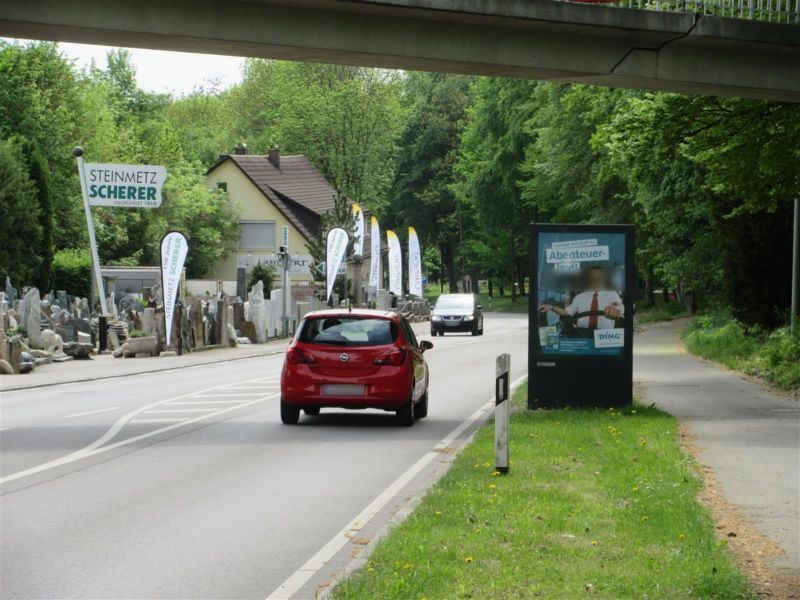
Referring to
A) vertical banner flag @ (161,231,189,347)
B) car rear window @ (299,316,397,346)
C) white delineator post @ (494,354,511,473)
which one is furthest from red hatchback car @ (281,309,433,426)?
vertical banner flag @ (161,231,189,347)

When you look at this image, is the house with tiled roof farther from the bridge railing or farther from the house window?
the bridge railing

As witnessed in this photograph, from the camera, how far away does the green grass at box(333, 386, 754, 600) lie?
7.27 meters

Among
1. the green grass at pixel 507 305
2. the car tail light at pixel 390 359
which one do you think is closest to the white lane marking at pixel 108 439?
the car tail light at pixel 390 359

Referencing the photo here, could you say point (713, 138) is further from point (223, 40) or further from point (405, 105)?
point (405, 105)

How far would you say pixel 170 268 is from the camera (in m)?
38.7

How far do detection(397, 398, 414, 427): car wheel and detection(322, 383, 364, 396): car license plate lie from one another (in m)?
0.66

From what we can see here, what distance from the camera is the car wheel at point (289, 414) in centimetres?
1823

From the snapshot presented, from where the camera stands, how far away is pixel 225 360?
3775 cm

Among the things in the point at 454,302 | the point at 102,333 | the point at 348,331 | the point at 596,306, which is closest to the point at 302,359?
the point at 348,331

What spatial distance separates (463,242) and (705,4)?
82438 millimetres

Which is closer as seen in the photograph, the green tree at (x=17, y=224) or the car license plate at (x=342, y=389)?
the car license plate at (x=342, y=389)

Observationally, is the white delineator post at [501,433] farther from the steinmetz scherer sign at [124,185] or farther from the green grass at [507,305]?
the green grass at [507,305]

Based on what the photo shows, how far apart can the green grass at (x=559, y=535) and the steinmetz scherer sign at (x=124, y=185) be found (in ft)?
94.5

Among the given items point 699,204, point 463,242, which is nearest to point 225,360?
point 699,204
